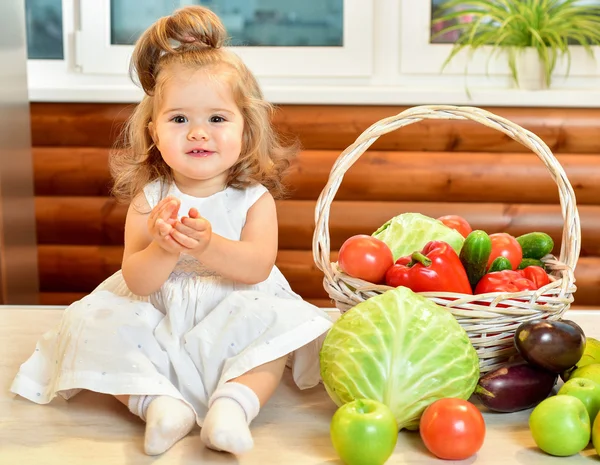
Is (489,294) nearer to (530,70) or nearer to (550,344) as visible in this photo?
(550,344)

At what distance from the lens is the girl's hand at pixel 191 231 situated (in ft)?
3.98

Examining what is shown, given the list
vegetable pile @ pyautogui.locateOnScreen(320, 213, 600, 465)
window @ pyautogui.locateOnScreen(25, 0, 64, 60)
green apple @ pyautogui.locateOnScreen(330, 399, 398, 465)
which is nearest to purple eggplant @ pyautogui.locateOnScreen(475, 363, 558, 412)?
vegetable pile @ pyautogui.locateOnScreen(320, 213, 600, 465)

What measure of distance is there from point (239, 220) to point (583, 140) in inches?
63.0

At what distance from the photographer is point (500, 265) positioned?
4.49 feet

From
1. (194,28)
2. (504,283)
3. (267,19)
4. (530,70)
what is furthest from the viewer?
(267,19)

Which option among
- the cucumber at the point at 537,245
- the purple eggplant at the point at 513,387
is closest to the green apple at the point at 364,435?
the purple eggplant at the point at 513,387

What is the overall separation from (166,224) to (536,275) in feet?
2.03

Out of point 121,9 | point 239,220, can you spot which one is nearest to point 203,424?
point 239,220

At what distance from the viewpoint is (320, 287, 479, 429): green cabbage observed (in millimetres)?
1149

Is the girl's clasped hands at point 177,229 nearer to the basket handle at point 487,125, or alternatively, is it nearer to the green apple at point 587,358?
the basket handle at point 487,125

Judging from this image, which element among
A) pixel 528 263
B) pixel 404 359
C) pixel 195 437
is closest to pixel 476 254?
pixel 528 263

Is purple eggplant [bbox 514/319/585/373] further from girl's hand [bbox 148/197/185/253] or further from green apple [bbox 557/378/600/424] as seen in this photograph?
girl's hand [bbox 148/197/185/253]

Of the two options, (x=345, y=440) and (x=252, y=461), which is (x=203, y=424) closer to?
(x=252, y=461)

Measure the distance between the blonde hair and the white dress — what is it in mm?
235
